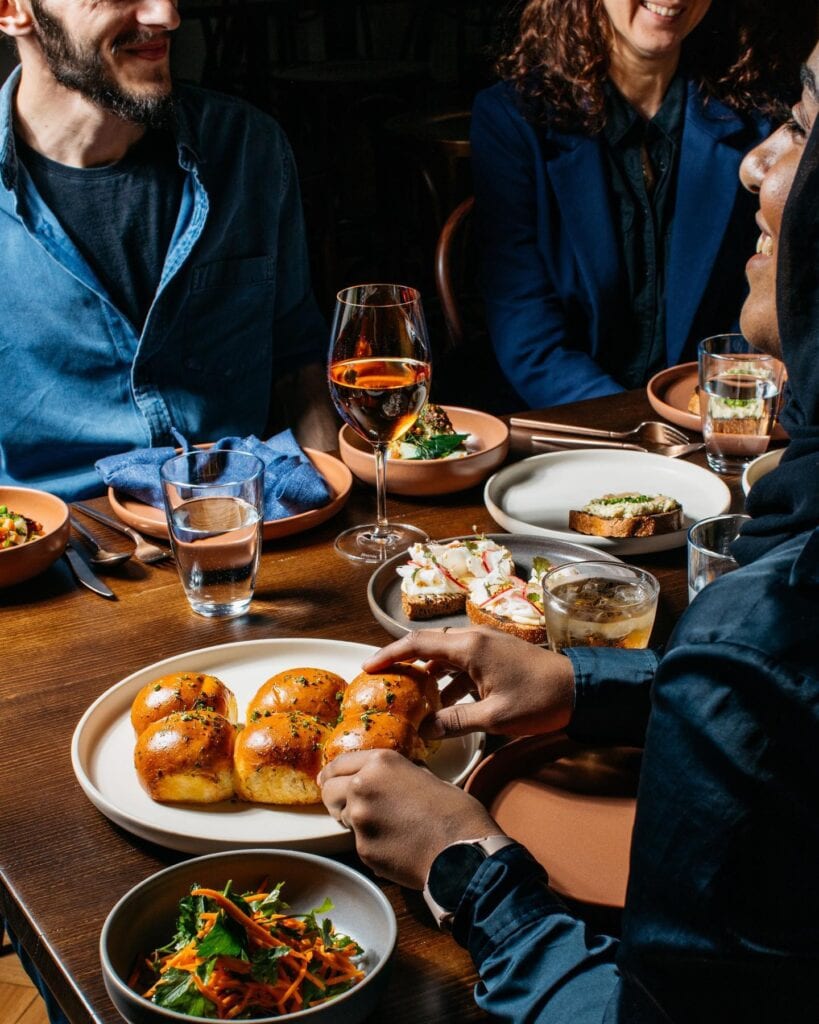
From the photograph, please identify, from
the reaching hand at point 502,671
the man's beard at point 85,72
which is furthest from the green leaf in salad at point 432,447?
the man's beard at point 85,72

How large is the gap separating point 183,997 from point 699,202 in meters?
2.31

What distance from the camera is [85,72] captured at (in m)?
2.10

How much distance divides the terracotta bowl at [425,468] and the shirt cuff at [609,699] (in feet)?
1.81

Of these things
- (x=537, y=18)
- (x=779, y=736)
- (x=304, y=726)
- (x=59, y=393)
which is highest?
(x=537, y=18)

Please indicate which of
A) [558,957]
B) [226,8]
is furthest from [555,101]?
[226,8]

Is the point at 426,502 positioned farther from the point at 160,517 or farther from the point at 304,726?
the point at 304,726

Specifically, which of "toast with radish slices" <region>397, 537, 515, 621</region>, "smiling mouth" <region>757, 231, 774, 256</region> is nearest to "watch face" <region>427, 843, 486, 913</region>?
"toast with radish slices" <region>397, 537, 515, 621</region>

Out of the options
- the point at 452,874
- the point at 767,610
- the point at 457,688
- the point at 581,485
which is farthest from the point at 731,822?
the point at 581,485

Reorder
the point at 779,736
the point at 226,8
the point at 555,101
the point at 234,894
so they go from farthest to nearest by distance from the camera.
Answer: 1. the point at 226,8
2. the point at 555,101
3. the point at 234,894
4. the point at 779,736

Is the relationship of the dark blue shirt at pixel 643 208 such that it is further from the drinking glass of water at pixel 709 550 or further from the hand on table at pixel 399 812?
the hand on table at pixel 399 812

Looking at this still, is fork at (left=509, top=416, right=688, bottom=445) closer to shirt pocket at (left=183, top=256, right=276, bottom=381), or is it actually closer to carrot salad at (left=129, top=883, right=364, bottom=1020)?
shirt pocket at (left=183, top=256, right=276, bottom=381)

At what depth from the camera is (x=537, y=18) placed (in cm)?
266

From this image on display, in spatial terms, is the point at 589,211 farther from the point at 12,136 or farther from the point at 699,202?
the point at 12,136

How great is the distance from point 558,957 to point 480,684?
1.05 feet
